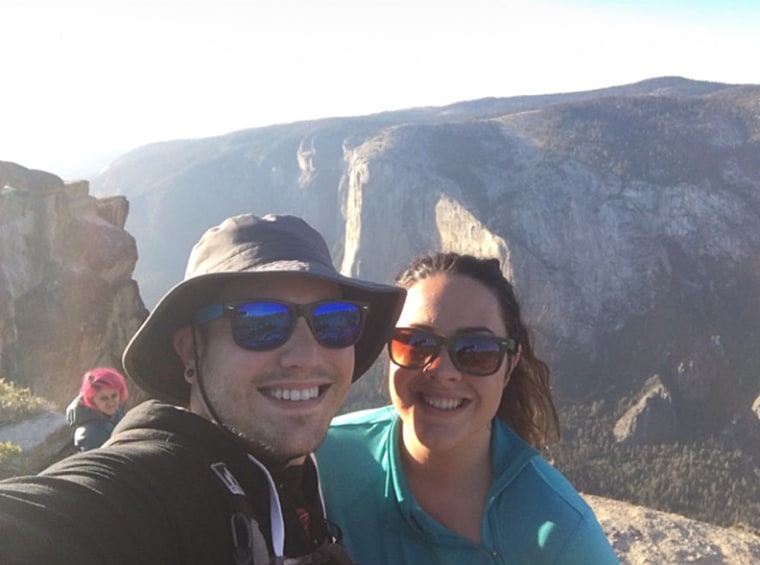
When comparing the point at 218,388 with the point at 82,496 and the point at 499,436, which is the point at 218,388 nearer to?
the point at 82,496

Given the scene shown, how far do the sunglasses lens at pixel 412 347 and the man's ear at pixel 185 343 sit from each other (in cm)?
116

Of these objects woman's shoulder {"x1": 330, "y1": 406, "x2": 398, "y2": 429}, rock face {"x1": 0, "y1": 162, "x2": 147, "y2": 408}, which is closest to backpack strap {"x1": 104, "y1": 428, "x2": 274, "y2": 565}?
woman's shoulder {"x1": 330, "y1": 406, "x2": 398, "y2": 429}

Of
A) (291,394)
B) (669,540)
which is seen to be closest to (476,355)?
(291,394)

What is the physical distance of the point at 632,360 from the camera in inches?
3622

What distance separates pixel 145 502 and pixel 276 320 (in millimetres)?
850

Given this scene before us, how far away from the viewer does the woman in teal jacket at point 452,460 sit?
10.2 feet

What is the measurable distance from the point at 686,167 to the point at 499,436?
118367mm

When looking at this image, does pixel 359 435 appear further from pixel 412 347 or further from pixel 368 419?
pixel 412 347

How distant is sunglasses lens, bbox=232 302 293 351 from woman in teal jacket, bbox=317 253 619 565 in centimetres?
104

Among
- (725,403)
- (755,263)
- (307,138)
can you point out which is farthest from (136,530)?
(307,138)

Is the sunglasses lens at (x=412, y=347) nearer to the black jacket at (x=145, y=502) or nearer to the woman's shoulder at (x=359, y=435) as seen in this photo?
the woman's shoulder at (x=359, y=435)

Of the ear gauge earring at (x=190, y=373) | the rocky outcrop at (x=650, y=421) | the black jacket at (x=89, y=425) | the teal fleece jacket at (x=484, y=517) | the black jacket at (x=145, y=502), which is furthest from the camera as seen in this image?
the rocky outcrop at (x=650, y=421)

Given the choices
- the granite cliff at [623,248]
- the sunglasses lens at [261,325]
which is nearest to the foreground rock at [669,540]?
the sunglasses lens at [261,325]

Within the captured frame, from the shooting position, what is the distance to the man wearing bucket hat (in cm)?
188
